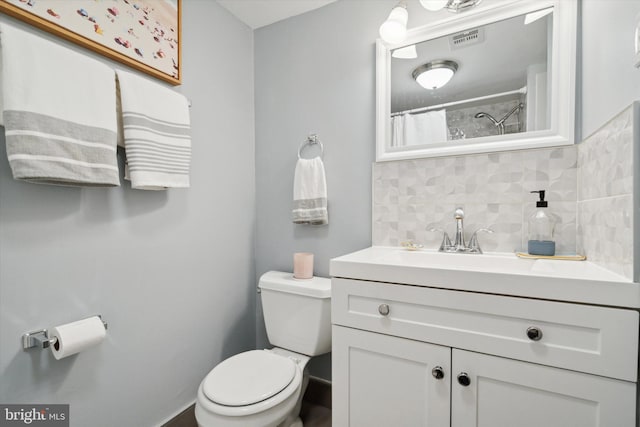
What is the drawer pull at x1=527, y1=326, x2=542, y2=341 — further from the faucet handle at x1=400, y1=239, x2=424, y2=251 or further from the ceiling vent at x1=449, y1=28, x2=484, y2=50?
the ceiling vent at x1=449, y1=28, x2=484, y2=50

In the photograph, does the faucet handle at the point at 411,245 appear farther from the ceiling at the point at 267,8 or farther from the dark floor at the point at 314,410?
the ceiling at the point at 267,8

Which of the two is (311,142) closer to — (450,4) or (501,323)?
(450,4)

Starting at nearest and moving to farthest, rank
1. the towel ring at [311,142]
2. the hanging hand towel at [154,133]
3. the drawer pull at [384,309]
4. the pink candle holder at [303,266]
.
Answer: the drawer pull at [384,309] < the hanging hand towel at [154,133] < the pink candle holder at [303,266] < the towel ring at [311,142]

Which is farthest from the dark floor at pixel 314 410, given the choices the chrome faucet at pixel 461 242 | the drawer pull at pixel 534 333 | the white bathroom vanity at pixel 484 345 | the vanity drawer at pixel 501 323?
the drawer pull at pixel 534 333

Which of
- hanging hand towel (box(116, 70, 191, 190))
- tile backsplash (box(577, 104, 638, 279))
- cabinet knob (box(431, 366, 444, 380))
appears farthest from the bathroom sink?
hanging hand towel (box(116, 70, 191, 190))

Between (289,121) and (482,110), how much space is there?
38.9 inches

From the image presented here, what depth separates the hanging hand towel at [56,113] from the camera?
0.79 metres

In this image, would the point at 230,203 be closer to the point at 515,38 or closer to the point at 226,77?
the point at 226,77

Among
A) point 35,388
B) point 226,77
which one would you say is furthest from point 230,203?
point 35,388

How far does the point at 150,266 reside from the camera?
1.24 metres

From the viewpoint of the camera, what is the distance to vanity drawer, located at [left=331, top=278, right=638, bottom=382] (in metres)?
0.69

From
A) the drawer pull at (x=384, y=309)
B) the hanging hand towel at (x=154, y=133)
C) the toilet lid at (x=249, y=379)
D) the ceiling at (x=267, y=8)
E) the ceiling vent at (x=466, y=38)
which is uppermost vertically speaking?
the ceiling at (x=267, y=8)

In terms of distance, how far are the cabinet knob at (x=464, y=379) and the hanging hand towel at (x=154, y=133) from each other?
4.03 feet

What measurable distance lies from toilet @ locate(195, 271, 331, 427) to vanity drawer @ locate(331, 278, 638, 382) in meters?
0.34
